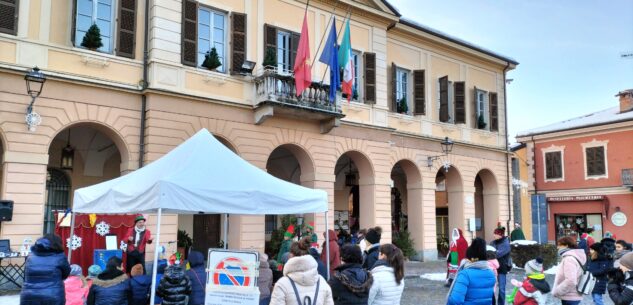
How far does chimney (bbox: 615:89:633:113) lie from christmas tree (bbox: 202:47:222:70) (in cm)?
2808

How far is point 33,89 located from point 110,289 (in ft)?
25.1

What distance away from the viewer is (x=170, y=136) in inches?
540

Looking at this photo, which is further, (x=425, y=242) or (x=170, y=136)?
(x=425, y=242)

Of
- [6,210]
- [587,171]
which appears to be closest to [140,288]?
[6,210]

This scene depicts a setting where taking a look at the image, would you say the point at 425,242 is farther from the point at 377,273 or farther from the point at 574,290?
the point at 377,273

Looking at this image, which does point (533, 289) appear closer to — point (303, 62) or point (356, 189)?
point (303, 62)

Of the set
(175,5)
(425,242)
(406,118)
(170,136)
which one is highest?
(175,5)

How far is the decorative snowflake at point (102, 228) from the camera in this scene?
12.4 metres

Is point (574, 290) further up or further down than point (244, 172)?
further down

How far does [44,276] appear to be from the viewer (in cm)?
604

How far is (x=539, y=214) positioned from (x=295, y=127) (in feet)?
28.1

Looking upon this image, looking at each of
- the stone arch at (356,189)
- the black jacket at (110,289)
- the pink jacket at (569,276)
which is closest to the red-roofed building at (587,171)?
the stone arch at (356,189)

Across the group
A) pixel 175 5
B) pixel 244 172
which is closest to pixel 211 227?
pixel 175 5

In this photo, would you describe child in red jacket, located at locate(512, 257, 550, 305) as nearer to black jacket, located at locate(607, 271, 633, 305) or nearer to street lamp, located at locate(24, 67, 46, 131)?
black jacket, located at locate(607, 271, 633, 305)
